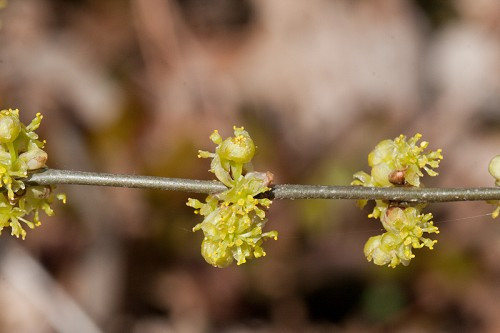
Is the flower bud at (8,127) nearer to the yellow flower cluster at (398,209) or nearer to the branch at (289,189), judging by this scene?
the branch at (289,189)

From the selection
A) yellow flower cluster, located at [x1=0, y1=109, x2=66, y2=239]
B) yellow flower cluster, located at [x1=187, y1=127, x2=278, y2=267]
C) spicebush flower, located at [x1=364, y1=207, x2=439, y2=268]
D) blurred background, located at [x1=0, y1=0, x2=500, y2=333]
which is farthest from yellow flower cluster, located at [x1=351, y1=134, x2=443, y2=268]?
blurred background, located at [x1=0, y1=0, x2=500, y2=333]

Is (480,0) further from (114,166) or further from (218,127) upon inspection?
(114,166)

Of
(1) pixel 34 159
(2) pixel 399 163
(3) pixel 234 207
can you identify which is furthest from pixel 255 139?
(1) pixel 34 159

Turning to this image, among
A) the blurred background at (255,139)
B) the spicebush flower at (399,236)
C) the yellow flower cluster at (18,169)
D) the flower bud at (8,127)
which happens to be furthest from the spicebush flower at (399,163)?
the blurred background at (255,139)

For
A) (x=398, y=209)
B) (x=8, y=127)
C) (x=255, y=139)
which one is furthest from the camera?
(x=255, y=139)

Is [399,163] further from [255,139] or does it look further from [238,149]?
[255,139]

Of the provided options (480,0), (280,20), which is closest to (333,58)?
(280,20)
